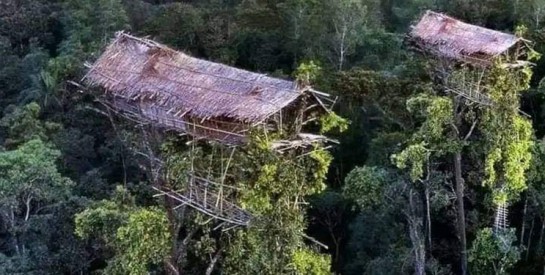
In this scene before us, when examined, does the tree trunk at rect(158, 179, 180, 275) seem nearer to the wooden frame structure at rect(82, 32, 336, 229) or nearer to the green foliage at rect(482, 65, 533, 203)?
the wooden frame structure at rect(82, 32, 336, 229)

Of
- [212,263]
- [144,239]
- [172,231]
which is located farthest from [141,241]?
[212,263]

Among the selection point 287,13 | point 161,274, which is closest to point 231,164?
point 161,274

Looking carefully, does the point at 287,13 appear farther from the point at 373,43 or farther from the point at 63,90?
the point at 63,90

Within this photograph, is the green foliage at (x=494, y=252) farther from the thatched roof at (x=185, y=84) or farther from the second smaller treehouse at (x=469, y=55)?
the thatched roof at (x=185, y=84)

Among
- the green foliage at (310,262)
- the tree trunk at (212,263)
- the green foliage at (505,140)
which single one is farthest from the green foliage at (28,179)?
the green foliage at (505,140)

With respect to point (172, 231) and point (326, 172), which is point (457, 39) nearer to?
point (326, 172)

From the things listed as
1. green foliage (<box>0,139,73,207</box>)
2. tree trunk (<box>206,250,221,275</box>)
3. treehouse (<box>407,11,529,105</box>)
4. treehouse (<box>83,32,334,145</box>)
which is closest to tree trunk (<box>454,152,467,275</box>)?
treehouse (<box>407,11,529,105</box>)
